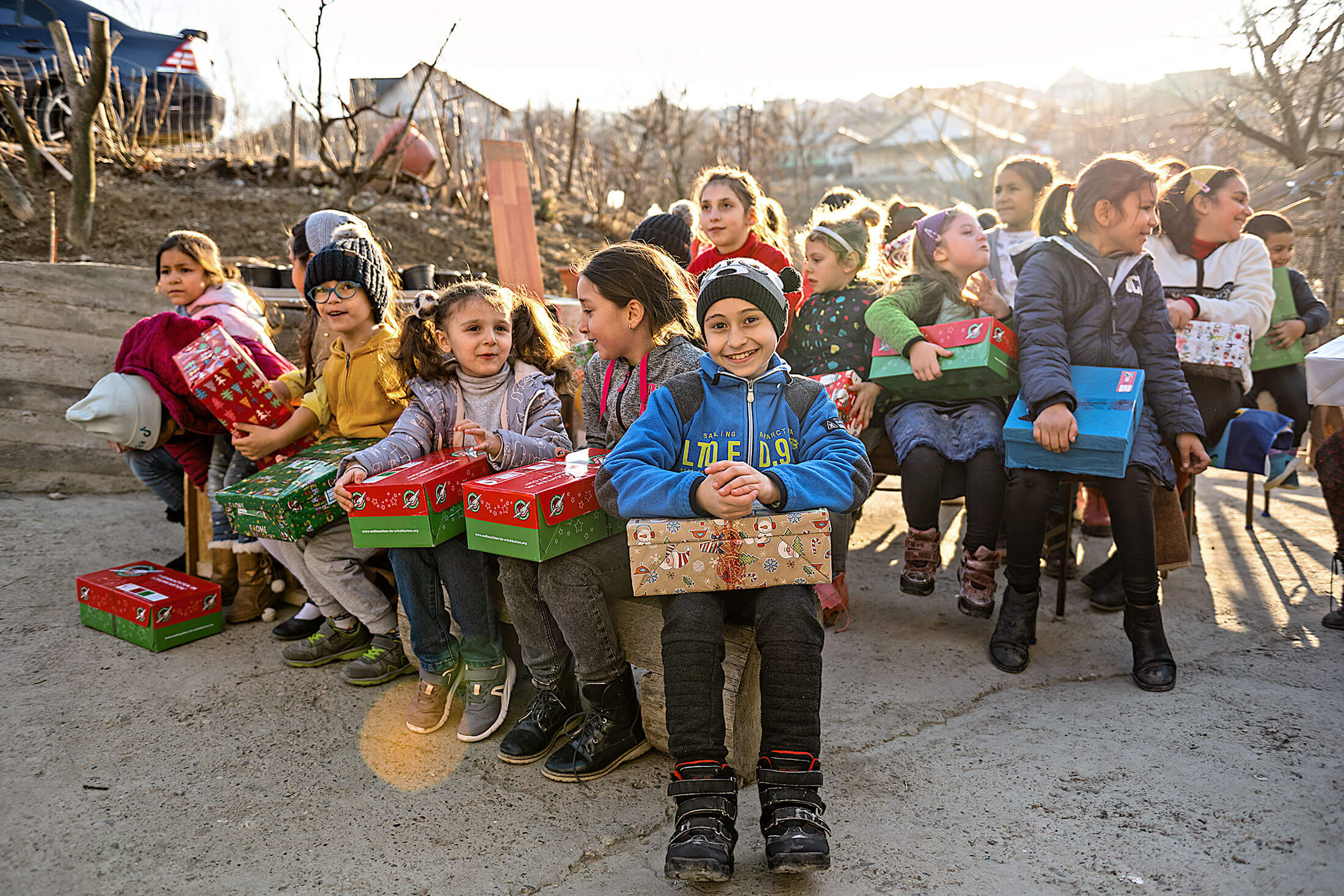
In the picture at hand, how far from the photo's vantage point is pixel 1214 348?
361 centimetres

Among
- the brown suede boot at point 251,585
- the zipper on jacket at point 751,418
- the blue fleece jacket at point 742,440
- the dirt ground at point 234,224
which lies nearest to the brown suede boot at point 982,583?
the blue fleece jacket at point 742,440

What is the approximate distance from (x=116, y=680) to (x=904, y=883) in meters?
2.77

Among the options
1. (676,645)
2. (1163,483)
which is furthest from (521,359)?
(1163,483)

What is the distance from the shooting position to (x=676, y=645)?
6.81 ft

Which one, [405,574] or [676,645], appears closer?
[676,645]

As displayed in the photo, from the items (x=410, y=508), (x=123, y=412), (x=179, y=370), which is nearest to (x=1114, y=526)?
(x=410, y=508)

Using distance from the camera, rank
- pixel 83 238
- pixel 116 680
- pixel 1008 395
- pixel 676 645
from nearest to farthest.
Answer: pixel 676 645, pixel 116 680, pixel 1008 395, pixel 83 238

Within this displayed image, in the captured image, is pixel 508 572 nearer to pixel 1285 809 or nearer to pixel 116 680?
pixel 116 680

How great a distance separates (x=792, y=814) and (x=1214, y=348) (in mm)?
2976

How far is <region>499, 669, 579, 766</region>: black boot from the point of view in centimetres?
250

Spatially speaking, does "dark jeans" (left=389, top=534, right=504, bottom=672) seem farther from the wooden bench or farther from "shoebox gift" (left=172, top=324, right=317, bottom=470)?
"shoebox gift" (left=172, top=324, right=317, bottom=470)

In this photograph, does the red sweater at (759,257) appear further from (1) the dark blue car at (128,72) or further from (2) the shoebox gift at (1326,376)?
(1) the dark blue car at (128,72)

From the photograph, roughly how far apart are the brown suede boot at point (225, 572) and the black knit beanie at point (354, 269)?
4.02ft

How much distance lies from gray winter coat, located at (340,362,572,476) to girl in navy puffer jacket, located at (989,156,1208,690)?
5.63ft
